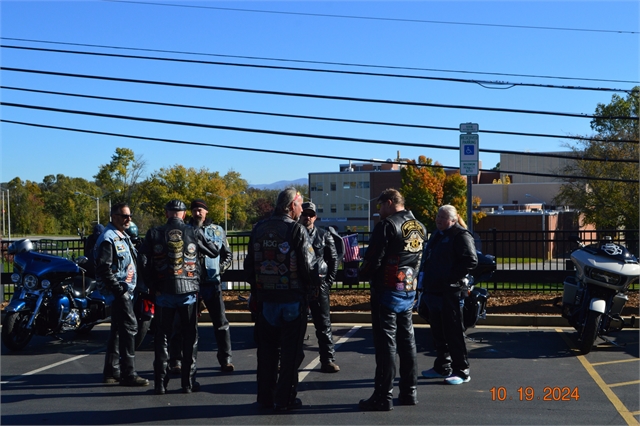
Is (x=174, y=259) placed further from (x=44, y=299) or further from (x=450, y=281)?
(x=44, y=299)

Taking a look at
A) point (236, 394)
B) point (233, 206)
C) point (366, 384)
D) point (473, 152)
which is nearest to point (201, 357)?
point (236, 394)

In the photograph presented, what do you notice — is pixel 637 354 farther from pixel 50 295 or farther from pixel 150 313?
pixel 50 295

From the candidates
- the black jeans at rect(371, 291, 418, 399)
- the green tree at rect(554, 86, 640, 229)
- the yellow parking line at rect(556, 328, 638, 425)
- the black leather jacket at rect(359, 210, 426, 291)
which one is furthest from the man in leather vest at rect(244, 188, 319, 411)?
the green tree at rect(554, 86, 640, 229)

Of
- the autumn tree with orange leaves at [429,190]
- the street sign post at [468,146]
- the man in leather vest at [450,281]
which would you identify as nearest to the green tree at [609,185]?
the autumn tree with orange leaves at [429,190]

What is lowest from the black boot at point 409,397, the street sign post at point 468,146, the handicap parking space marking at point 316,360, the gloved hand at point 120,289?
the handicap parking space marking at point 316,360

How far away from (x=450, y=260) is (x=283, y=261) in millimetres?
2005

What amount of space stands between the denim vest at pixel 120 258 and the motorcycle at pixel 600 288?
17.2 ft

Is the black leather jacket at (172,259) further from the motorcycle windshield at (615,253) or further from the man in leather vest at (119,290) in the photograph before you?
the motorcycle windshield at (615,253)

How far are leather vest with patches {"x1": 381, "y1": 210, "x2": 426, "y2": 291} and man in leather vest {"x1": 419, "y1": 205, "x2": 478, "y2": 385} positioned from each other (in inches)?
34.4

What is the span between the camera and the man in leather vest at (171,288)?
21.4 ft

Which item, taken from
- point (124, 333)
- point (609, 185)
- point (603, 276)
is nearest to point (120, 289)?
point (124, 333)

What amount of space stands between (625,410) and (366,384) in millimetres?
2420

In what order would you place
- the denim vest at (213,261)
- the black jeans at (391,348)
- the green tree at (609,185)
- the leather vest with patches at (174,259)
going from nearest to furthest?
the black jeans at (391,348) < the leather vest with patches at (174,259) < the denim vest at (213,261) < the green tree at (609,185)

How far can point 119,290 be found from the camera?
22.6 feet
